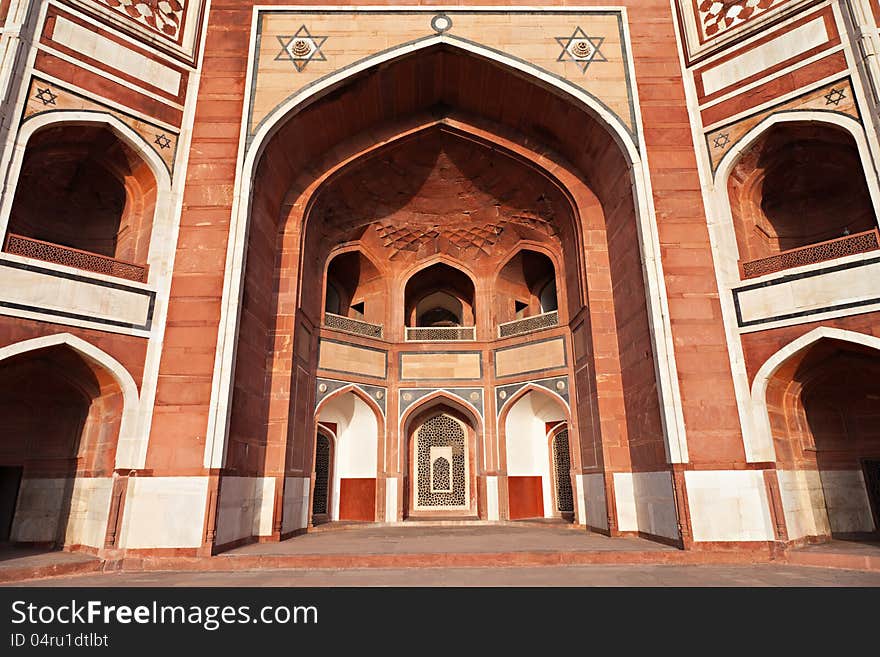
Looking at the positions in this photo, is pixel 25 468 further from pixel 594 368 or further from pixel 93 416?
pixel 594 368

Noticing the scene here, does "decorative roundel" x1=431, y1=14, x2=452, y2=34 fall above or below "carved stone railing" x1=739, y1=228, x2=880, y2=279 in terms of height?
above

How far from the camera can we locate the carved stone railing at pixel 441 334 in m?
13.6

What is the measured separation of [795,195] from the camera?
9.45 meters

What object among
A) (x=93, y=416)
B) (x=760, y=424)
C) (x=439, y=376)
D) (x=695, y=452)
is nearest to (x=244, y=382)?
(x=93, y=416)

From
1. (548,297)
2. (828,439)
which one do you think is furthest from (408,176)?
(828,439)

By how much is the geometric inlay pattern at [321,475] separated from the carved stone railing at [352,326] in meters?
2.60

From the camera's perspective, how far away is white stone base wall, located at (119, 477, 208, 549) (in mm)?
6762

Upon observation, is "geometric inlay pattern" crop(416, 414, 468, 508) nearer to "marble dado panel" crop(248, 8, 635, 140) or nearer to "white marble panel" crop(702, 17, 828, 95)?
"marble dado panel" crop(248, 8, 635, 140)

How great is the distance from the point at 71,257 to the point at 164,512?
11.7 ft

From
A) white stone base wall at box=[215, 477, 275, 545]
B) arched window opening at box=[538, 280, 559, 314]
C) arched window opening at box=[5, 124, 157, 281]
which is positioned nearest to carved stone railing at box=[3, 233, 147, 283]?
→ arched window opening at box=[5, 124, 157, 281]

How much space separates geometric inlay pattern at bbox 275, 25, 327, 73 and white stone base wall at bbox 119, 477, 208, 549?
23.3ft

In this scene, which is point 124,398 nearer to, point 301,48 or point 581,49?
point 301,48

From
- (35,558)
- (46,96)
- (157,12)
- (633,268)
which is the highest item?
(157,12)

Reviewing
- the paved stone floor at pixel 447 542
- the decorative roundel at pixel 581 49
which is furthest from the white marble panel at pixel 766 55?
the paved stone floor at pixel 447 542
